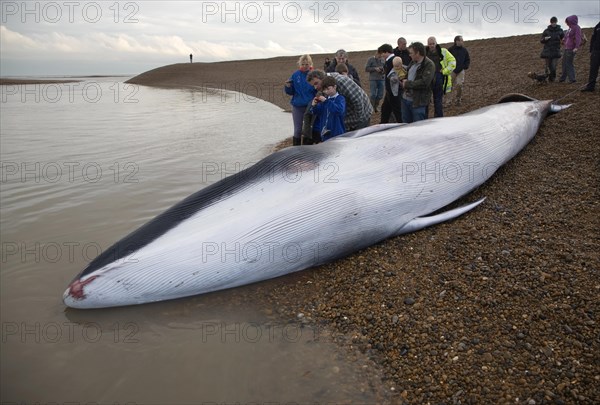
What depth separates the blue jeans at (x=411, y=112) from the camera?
27.2 feet

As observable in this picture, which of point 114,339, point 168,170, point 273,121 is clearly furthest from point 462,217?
point 273,121

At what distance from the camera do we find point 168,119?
16750 mm

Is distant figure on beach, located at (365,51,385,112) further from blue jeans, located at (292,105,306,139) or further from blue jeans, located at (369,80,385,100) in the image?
blue jeans, located at (292,105,306,139)

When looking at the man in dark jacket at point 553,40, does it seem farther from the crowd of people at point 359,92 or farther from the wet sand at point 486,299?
the wet sand at point 486,299

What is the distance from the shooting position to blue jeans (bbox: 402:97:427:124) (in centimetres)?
830

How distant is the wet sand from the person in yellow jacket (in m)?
3.17

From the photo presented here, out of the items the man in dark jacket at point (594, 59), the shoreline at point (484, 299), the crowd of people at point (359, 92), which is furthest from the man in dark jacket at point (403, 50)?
the shoreline at point (484, 299)

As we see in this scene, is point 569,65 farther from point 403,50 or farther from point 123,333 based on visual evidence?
point 123,333

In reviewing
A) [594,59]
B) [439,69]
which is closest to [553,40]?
[594,59]

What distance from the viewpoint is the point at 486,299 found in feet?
12.9

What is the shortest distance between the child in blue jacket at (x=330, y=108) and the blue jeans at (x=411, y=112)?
5.94ft

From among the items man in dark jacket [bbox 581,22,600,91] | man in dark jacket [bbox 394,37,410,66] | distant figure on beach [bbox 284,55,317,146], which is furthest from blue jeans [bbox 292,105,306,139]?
man in dark jacket [bbox 581,22,600,91]

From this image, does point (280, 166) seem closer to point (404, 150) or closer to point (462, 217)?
point (404, 150)

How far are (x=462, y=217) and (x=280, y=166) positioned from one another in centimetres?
235
